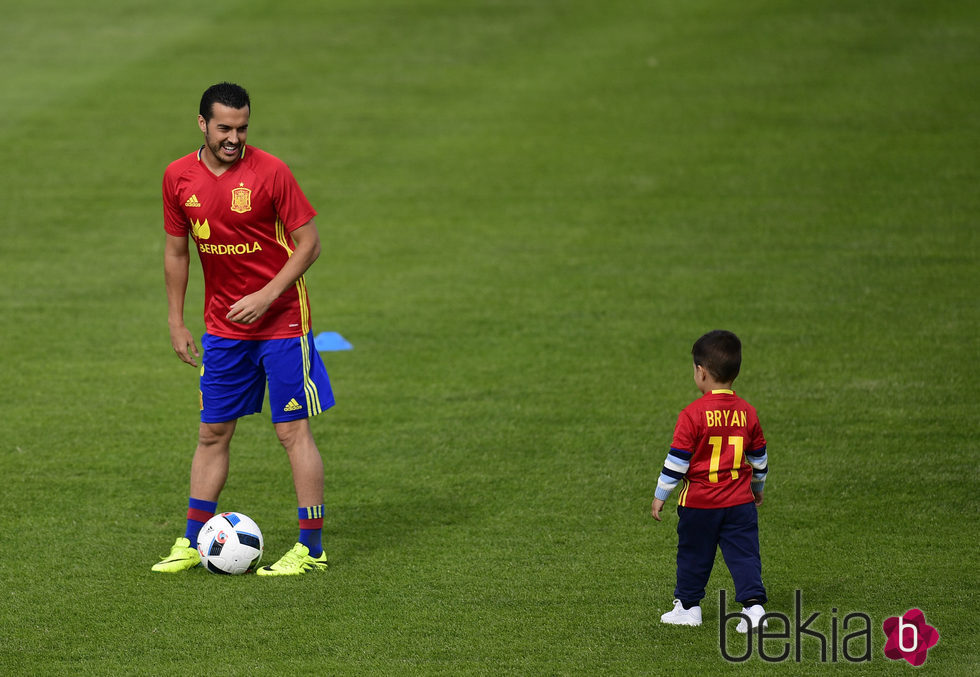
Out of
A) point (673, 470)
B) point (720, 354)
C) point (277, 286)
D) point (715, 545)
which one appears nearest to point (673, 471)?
point (673, 470)

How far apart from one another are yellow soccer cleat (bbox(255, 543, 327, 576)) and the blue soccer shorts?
606 mm

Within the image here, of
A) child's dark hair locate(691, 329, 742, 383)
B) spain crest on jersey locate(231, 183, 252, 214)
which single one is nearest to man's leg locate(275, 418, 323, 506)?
spain crest on jersey locate(231, 183, 252, 214)

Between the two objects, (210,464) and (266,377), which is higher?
(266,377)

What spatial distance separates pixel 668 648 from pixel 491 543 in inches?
52.5

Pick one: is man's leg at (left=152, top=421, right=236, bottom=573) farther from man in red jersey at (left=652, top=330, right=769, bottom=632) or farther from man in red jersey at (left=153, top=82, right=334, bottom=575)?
man in red jersey at (left=652, top=330, right=769, bottom=632)

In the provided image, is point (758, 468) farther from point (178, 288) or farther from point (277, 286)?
point (178, 288)

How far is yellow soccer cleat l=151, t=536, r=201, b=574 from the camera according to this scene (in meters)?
5.72

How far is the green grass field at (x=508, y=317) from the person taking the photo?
5.34 meters

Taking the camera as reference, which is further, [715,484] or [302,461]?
[302,461]

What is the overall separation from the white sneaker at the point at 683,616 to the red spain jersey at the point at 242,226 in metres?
2.08

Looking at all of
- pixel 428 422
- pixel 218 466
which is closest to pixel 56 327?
pixel 428 422

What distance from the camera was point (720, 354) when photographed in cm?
503

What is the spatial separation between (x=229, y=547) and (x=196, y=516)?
0.38m

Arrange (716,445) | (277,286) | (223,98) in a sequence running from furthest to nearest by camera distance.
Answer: (277,286) → (223,98) → (716,445)
